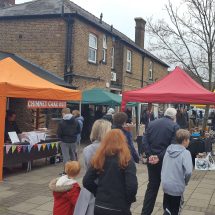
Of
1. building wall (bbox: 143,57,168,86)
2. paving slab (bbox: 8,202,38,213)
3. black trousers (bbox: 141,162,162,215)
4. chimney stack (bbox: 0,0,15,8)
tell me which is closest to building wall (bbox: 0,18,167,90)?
chimney stack (bbox: 0,0,15,8)

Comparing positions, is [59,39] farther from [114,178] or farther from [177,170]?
[114,178]

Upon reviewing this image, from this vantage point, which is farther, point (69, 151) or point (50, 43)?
point (50, 43)

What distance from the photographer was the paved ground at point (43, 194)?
7156 millimetres

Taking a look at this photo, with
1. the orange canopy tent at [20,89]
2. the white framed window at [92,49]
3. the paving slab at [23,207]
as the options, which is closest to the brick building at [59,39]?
the white framed window at [92,49]

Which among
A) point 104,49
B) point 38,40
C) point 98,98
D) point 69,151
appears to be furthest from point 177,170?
point 104,49

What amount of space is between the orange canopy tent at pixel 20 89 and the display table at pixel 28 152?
0.66 m

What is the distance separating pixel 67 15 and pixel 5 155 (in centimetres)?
954

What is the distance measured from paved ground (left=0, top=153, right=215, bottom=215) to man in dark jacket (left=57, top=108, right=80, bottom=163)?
673 millimetres

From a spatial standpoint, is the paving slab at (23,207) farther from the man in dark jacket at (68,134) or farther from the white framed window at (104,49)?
the white framed window at (104,49)

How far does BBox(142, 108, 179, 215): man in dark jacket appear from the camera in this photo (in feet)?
21.1

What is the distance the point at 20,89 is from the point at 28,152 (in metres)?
1.98

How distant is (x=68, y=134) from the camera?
10.5 meters

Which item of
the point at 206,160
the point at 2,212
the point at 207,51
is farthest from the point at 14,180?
the point at 207,51

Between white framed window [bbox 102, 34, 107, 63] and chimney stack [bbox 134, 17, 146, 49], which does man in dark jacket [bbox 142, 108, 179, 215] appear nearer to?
white framed window [bbox 102, 34, 107, 63]
